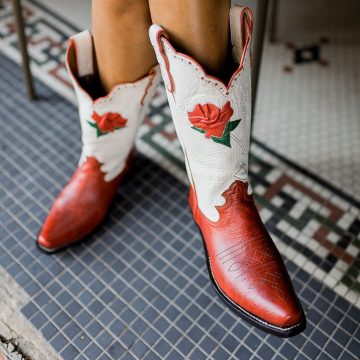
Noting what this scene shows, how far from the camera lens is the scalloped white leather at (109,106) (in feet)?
2.67

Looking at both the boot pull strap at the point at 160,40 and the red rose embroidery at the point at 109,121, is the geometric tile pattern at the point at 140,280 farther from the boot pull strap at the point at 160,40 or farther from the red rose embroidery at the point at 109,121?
the boot pull strap at the point at 160,40

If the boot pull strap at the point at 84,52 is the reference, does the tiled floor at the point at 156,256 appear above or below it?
below

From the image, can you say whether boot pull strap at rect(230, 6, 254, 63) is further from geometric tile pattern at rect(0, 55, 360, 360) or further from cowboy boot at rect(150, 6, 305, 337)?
geometric tile pattern at rect(0, 55, 360, 360)

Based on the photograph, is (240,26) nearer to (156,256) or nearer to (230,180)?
(230,180)

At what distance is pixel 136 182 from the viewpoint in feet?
3.41

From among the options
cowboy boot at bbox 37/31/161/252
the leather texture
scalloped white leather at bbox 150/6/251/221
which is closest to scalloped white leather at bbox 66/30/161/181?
cowboy boot at bbox 37/31/161/252

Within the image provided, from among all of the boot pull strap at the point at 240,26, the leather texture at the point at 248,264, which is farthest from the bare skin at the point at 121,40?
the leather texture at the point at 248,264

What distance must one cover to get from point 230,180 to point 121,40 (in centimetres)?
28

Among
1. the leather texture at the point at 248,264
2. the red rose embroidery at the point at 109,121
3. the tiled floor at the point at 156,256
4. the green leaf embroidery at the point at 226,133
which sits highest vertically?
the green leaf embroidery at the point at 226,133

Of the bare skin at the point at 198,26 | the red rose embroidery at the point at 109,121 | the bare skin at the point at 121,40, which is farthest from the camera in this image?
the red rose embroidery at the point at 109,121

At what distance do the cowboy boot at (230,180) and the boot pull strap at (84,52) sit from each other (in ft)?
0.67

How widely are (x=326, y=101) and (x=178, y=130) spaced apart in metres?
0.67

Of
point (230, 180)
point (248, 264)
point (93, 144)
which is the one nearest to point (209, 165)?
point (230, 180)

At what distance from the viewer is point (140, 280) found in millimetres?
870
